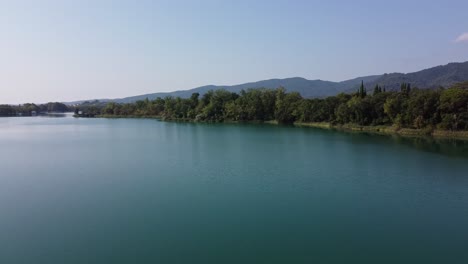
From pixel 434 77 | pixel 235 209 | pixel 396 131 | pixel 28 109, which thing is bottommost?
pixel 235 209

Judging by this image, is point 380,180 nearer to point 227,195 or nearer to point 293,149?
point 227,195

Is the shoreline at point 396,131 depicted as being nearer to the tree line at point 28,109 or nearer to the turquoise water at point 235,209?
the turquoise water at point 235,209

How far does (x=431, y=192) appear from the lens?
14.3 m

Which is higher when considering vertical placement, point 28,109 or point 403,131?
point 28,109

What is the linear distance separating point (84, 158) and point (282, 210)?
15950mm

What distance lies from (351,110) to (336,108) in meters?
3.68

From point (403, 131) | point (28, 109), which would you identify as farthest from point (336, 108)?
point (28, 109)

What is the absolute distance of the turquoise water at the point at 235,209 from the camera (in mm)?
8812

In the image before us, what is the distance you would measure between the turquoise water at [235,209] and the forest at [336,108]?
1476cm

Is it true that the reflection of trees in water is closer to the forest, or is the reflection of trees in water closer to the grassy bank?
the grassy bank

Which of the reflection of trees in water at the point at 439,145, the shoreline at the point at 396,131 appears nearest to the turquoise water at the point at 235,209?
the reflection of trees in water at the point at 439,145

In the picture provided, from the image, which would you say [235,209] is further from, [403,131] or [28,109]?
[28,109]

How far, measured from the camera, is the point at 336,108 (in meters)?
49.1

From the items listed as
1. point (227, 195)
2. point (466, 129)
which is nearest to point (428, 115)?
point (466, 129)
